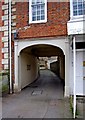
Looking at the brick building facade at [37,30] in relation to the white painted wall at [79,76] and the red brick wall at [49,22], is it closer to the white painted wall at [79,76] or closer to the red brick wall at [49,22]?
the red brick wall at [49,22]

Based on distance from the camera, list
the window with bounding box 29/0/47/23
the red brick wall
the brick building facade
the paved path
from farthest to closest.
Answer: the window with bounding box 29/0/47/23 < the red brick wall < the brick building facade < the paved path

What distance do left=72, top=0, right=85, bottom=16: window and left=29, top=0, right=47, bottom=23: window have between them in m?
1.85

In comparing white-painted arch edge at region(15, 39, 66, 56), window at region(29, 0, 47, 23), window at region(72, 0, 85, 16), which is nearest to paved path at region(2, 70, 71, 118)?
white-painted arch edge at region(15, 39, 66, 56)

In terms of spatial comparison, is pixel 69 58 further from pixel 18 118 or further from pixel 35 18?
pixel 18 118

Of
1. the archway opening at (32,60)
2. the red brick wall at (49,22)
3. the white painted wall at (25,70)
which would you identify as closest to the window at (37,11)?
the red brick wall at (49,22)

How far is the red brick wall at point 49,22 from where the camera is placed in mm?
10555

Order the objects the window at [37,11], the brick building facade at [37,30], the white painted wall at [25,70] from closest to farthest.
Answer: the brick building facade at [37,30]
the window at [37,11]
the white painted wall at [25,70]

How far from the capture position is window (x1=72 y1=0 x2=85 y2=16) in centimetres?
995

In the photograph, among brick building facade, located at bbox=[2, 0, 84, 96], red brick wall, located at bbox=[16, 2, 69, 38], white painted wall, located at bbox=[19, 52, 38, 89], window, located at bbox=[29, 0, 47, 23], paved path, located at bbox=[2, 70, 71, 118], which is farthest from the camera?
white painted wall, located at bbox=[19, 52, 38, 89]

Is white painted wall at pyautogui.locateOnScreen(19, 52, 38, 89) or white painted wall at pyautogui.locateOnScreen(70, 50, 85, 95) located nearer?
white painted wall at pyautogui.locateOnScreen(70, 50, 85, 95)

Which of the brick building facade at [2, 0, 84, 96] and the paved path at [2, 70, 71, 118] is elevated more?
the brick building facade at [2, 0, 84, 96]

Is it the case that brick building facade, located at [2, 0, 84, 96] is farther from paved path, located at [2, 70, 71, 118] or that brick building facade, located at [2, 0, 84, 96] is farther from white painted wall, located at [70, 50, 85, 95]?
paved path, located at [2, 70, 71, 118]

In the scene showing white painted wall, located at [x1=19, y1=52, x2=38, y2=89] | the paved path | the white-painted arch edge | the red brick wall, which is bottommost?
the paved path

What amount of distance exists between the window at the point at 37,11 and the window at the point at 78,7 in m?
1.85
